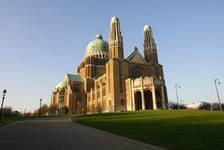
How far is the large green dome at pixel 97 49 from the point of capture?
86.5 metres

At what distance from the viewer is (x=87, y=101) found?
80.2 metres

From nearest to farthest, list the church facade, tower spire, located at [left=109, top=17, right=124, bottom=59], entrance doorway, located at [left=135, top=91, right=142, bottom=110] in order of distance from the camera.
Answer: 1. the church facade
2. entrance doorway, located at [left=135, top=91, right=142, bottom=110]
3. tower spire, located at [left=109, top=17, right=124, bottom=59]

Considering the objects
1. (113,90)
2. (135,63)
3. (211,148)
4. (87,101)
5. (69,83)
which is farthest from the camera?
(69,83)

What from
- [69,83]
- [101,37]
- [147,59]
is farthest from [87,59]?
[147,59]

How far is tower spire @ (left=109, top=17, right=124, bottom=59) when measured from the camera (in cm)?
6450

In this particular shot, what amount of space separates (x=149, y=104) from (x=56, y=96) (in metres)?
50.4

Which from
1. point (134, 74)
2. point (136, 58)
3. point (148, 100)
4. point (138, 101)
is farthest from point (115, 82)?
point (136, 58)

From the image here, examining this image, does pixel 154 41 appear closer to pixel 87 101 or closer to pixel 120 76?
pixel 120 76

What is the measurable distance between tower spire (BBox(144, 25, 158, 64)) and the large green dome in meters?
21.1

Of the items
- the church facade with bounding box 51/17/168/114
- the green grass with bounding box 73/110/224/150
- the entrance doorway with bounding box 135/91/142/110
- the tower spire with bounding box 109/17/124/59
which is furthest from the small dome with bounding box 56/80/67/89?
the green grass with bounding box 73/110/224/150

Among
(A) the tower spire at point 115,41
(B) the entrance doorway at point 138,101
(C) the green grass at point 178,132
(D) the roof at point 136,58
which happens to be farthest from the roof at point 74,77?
(C) the green grass at point 178,132

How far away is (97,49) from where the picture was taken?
87250mm

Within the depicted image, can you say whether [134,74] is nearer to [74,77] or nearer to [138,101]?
[138,101]

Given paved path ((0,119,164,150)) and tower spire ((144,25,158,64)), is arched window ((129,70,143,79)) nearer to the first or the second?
tower spire ((144,25,158,64))
